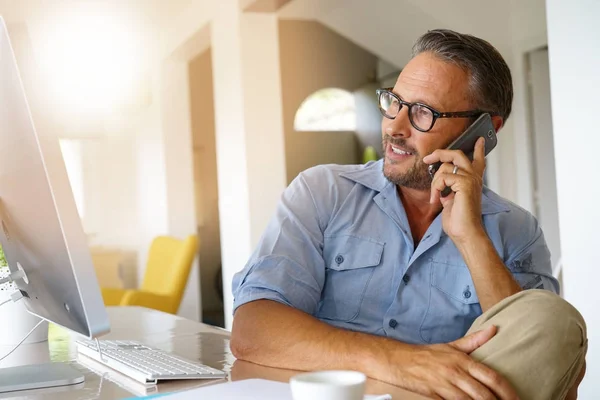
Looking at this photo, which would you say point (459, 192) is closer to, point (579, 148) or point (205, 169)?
point (579, 148)

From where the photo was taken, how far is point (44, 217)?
100 centimetres

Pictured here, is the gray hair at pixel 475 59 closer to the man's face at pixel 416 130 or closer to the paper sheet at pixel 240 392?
the man's face at pixel 416 130

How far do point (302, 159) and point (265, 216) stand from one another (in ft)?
11.1

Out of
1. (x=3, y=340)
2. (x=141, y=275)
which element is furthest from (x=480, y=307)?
(x=141, y=275)

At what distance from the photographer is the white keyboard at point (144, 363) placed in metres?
1.14

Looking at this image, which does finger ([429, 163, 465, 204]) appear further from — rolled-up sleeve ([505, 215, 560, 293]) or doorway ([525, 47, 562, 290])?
doorway ([525, 47, 562, 290])

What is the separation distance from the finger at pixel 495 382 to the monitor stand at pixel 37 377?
24.0 inches

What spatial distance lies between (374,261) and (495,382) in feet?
1.97

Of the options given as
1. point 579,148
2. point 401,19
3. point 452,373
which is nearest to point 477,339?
point 452,373

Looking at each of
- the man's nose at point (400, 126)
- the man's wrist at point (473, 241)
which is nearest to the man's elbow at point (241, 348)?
the man's wrist at point (473, 241)

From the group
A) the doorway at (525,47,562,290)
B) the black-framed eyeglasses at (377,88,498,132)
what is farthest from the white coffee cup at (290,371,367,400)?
the doorway at (525,47,562,290)

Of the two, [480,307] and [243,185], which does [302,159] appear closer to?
[243,185]

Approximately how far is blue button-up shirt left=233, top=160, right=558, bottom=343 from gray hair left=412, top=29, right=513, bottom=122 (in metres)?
0.31

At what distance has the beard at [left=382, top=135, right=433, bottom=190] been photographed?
171 cm
